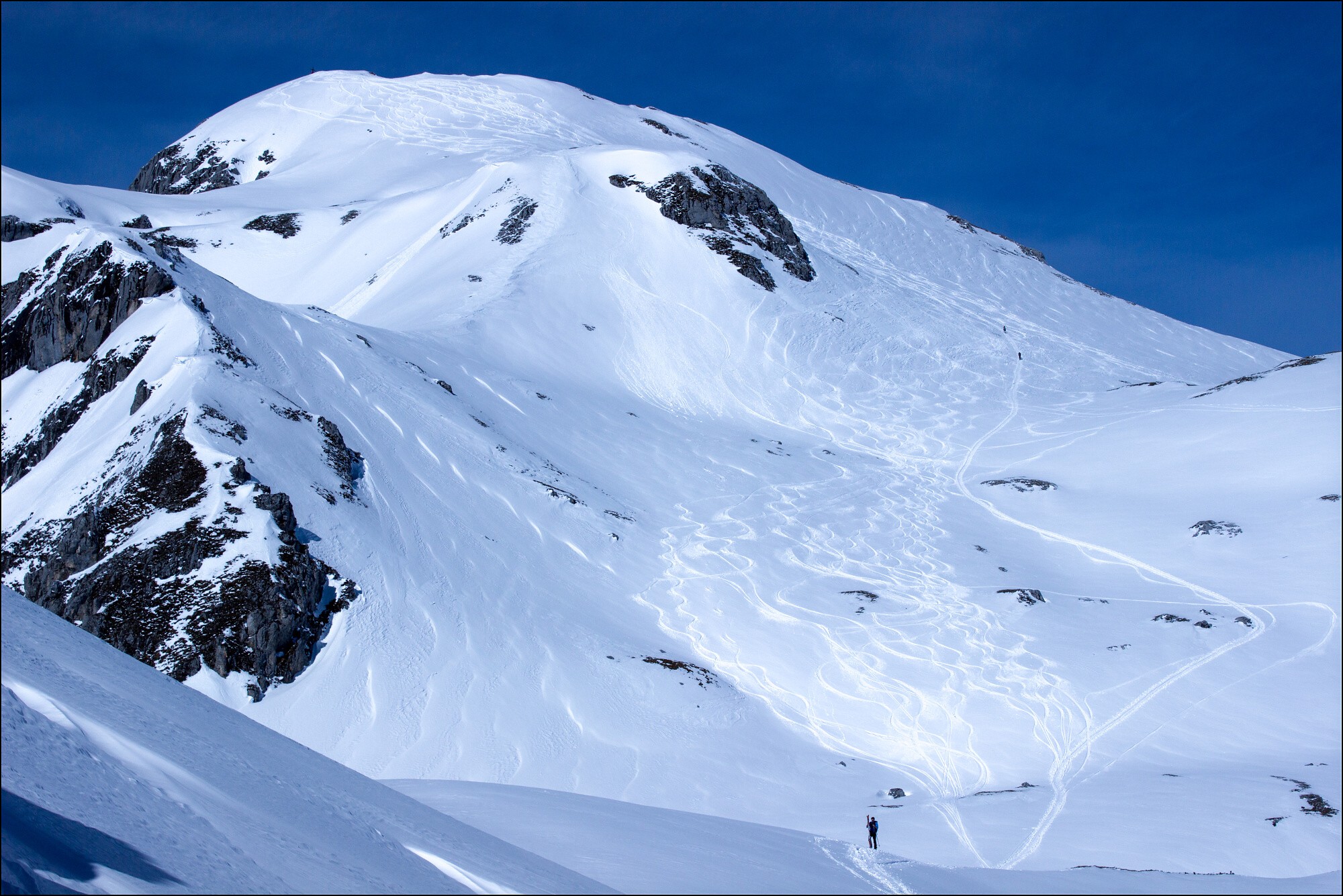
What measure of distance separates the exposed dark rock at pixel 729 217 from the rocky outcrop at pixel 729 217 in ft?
0.13

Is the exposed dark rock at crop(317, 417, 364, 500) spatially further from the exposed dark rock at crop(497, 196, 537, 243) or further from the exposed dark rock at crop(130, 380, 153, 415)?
the exposed dark rock at crop(497, 196, 537, 243)

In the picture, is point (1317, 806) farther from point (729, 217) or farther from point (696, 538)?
point (729, 217)

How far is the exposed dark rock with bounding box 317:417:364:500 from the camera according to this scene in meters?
27.2

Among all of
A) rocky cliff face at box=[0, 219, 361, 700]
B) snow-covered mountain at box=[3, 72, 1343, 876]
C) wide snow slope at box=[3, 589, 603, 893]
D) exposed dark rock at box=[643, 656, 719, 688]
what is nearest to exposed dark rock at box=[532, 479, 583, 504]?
snow-covered mountain at box=[3, 72, 1343, 876]

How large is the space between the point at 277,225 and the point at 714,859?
63.6 metres

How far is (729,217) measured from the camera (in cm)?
5888

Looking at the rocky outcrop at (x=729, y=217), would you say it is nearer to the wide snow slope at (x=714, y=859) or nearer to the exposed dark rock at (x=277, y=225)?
the exposed dark rock at (x=277, y=225)

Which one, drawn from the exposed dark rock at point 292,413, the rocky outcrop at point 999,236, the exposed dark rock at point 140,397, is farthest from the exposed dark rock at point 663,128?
the exposed dark rock at point 140,397

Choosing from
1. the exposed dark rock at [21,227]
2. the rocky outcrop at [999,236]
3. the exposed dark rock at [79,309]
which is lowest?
the exposed dark rock at [79,309]

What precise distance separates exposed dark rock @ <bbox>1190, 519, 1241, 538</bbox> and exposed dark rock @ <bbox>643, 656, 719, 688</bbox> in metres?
18.6

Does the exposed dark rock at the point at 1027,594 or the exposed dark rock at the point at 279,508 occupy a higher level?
the exposed dark rock at the point at 1027,594

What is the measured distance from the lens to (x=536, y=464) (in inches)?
1309

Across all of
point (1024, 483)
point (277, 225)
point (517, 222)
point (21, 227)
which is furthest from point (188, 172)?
point (1024, 483)

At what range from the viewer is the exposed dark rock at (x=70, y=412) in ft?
92.3
